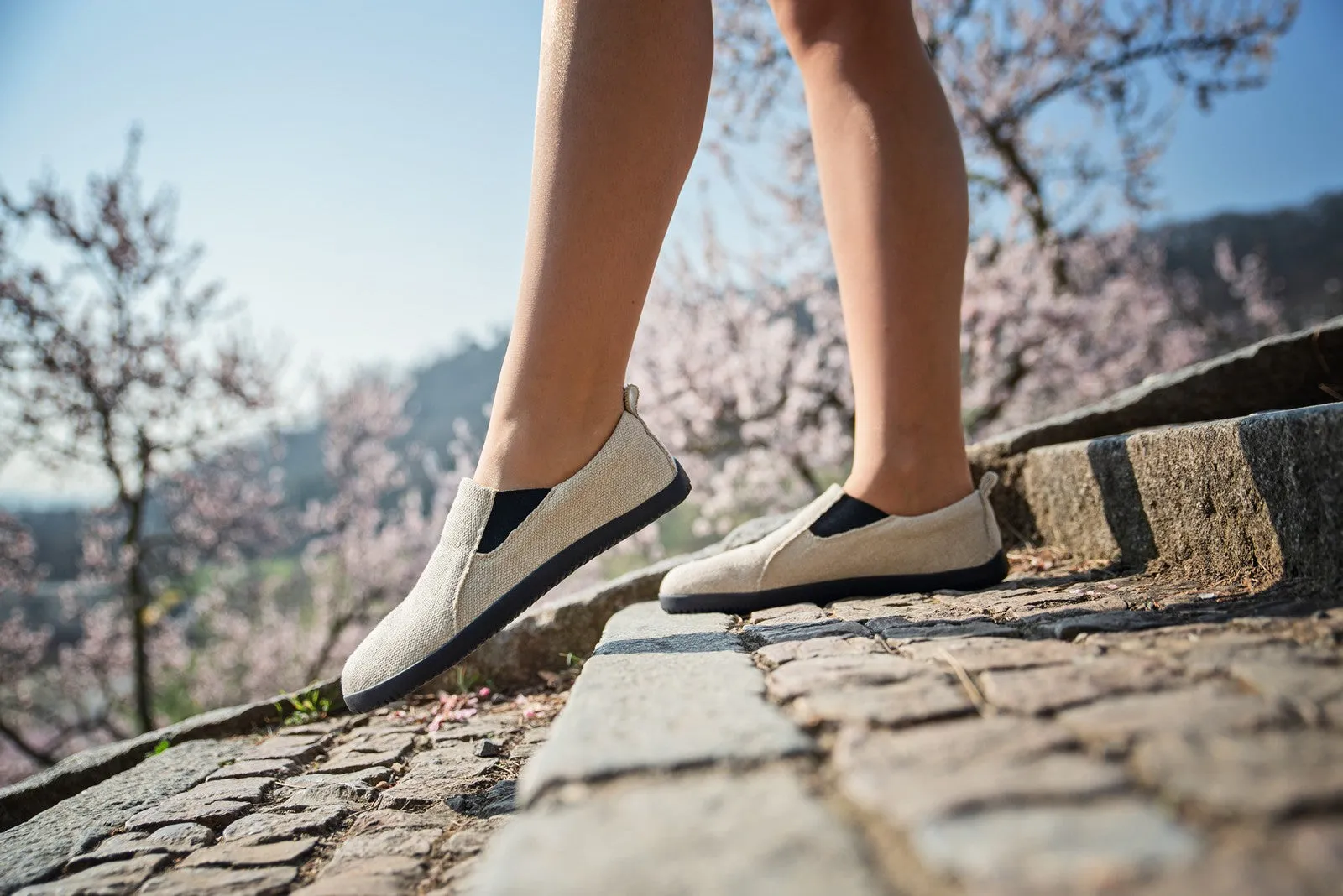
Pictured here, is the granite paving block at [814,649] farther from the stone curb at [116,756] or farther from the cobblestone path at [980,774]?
the stone curb at [116,756]

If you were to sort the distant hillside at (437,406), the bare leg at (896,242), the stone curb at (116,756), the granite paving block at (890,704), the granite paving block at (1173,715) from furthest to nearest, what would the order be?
the distant hillside at (437,406) < the stone curb at (116,756) < the bare leg at (896,242) < the granite paving block at (890,704) < the granite paving block at (1173,715)

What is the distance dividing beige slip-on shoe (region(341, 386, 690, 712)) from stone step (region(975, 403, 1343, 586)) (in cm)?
74

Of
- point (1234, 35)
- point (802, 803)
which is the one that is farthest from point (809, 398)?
point (802, 803)

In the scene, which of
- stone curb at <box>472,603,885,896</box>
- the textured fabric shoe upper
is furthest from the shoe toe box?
stone curb at <box>472,603,885,896</box>

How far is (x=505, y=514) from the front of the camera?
1.06 meters

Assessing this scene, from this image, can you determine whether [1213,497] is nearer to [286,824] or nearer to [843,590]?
[843,590]

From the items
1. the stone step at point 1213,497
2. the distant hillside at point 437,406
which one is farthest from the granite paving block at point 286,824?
the distant hillside at point 437,406

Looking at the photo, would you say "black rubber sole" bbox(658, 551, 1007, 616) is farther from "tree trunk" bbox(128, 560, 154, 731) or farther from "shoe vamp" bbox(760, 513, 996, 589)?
"tree trunk" bbox(128, 560, 154, 731)

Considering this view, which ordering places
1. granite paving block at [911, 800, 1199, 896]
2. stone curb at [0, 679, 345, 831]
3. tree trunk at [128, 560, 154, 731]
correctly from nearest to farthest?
granite paving block at [911, 800, 1199, 896] → stone curb at [0, 679, 345, 831] → tree trunk at [128, 560, 154, 731]

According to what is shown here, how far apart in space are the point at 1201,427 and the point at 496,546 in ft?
3.18

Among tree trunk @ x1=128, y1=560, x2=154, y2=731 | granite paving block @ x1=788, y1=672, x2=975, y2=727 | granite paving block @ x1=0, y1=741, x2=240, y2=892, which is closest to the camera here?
granite paving block @ x1=788, y1=672, x2=975, y2=727

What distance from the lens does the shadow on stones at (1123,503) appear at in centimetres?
129

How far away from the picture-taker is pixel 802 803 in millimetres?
472

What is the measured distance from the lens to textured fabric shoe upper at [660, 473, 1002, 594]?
1260mm
